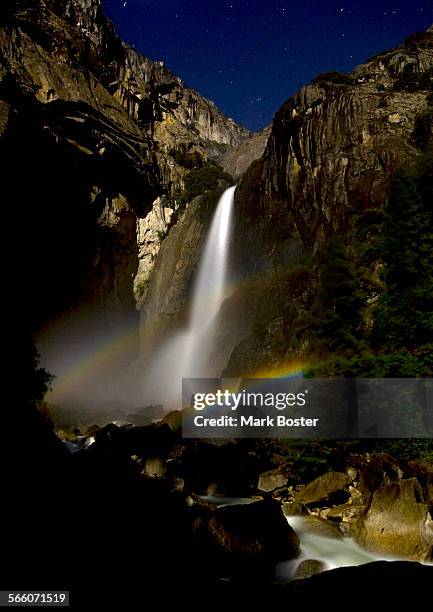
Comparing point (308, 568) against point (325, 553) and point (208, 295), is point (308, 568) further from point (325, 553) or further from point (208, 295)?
point (208, 295)

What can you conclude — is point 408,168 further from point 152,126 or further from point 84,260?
point 152,126

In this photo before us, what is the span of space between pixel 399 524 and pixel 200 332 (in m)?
30.0

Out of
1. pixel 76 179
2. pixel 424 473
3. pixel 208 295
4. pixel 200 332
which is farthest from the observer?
pixel 208 295

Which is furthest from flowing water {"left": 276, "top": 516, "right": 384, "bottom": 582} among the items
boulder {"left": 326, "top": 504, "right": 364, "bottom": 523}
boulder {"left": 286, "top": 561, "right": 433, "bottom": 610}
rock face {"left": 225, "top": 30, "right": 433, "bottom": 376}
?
rock face {"left": 225, "top": 30, "right": 433, "bottom": 376}

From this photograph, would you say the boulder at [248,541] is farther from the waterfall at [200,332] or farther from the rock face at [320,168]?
the waterfall at [200,332]

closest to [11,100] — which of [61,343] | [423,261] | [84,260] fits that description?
[84,260]

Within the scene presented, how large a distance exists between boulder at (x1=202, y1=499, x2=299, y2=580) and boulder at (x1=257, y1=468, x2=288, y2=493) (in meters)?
4.33

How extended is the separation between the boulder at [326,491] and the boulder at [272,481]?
1.34m

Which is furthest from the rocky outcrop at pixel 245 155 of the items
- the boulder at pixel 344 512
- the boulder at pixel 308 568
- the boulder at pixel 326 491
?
the boulder at pixel 308 568

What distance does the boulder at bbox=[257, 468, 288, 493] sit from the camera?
13.1 meters

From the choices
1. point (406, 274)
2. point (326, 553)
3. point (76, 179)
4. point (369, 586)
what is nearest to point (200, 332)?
point (76, 179)

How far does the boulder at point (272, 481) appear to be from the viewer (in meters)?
13.1

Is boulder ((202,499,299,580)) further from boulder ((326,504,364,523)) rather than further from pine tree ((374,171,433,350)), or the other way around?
pine tree ((374,171,433,350))

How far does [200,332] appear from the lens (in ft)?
125
